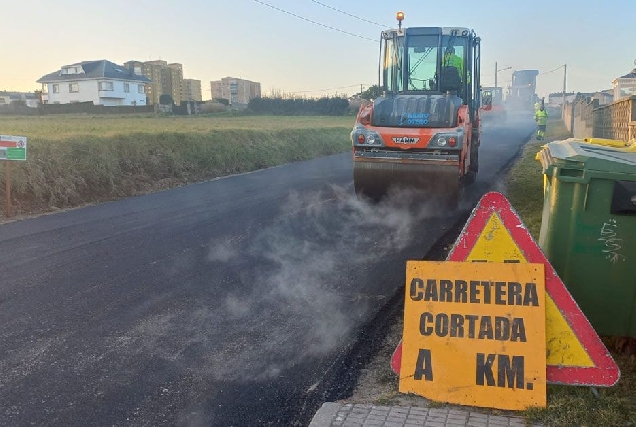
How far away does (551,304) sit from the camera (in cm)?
340

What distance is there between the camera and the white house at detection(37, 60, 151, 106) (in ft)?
246

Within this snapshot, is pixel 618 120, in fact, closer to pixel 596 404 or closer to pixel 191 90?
pixel 596 404

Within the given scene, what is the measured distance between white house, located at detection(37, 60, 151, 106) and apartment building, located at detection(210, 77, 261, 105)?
36188mm

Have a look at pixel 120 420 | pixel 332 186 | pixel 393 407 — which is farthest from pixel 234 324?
pixel 332 186

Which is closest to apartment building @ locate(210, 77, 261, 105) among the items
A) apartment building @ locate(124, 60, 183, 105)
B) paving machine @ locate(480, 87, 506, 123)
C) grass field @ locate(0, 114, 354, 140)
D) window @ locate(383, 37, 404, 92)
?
apartment building @ locate(124, 60, 183, 105)

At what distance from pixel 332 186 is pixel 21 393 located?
959 cm

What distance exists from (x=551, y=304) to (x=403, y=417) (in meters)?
1.07

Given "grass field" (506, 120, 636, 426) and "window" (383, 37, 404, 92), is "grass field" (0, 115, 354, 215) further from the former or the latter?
"grass field" (506, 120, 636, 426)

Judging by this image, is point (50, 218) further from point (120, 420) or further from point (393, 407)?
point (393, 407)

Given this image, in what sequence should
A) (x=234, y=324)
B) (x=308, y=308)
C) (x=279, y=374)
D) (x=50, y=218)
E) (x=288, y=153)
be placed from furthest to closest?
(x=288, y=153) → (x=50, y=218) → (x=308, y=308) → (x=234, y=324) → (x=279, y=374)

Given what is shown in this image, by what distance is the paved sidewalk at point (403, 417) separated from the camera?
3193mm

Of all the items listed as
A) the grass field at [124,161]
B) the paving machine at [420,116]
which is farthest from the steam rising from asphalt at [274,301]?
the grass field at [124,161]

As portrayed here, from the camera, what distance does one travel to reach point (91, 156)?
1316cm

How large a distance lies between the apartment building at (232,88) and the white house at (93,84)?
3619cm
